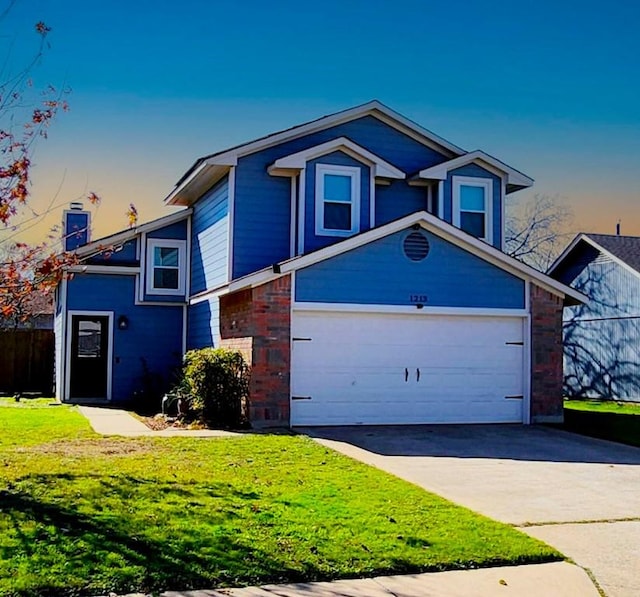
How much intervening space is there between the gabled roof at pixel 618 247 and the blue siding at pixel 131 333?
1441 cm

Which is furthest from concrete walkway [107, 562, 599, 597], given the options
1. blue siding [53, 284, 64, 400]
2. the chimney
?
the chimney

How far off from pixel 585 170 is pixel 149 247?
12797 millimetres

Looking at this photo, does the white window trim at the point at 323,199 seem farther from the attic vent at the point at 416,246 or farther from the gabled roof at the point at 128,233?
the gabled roof at the point at 128,233

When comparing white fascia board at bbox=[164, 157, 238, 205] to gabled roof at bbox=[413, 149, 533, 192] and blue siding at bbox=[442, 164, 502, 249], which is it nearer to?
gabled roof at bbox=[413, 149, 533, 192]

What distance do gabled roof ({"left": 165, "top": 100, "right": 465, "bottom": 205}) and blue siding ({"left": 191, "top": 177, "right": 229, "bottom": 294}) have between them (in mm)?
376

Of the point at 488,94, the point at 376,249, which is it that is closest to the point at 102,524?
the point at 376,249

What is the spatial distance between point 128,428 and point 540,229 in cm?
2773

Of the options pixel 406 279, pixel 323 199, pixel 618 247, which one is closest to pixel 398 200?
pixel 323 199

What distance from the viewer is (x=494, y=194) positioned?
60.9 feet

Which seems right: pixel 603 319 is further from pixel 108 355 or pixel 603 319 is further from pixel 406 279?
pixel 108 355

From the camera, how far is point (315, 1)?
13.4 metres

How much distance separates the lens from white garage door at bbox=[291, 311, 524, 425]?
47.2 feet

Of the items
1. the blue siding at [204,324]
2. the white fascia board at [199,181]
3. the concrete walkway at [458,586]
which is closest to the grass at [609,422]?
the blue siding at [204,324]

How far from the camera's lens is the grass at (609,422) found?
14.1 m
